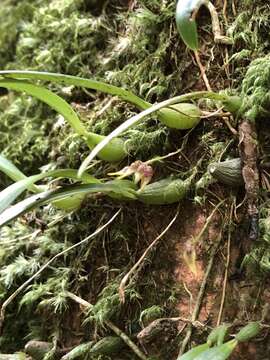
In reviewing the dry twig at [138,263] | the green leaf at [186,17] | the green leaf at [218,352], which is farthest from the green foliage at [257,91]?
the green leaf at [218,352]

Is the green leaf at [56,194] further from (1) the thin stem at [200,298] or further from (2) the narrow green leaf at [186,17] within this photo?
(2) the narrow green leaf at [186,17]

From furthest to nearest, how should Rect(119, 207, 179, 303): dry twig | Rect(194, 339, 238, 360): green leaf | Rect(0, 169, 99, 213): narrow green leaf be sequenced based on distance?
Rect(119, 207, 179, 303): dry twig, Rect(0, 169, 99, 213): narrow green leaf, Rect(194, 339, 238, 360): green leaf

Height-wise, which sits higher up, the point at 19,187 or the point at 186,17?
the point at 186,17

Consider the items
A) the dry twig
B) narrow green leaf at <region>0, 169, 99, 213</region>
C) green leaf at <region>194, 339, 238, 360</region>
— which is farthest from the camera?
the dry twig

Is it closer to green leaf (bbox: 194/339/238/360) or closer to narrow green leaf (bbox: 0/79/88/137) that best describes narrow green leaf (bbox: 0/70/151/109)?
narrow green leaf (bbox: 0/79/88/137)

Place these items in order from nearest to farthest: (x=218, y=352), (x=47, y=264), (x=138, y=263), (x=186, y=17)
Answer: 1. (x=218, y=352)
2. (x=186, y=17)
3. (x=138, y=263)
4. (x=47, y=264)

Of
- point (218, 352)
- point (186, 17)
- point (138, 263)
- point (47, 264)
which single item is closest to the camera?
point (218, 352)

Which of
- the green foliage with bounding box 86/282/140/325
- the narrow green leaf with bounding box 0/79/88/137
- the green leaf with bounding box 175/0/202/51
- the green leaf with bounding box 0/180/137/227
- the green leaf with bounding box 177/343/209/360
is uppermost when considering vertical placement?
the green leaf with bounding box 175/0/202/51

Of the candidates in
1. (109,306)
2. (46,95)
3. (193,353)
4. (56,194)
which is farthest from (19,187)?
(193,353)

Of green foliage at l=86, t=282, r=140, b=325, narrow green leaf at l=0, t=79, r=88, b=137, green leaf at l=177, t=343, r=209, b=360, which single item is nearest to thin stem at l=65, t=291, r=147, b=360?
green foliage at l=86, t=282, r=140, b=325

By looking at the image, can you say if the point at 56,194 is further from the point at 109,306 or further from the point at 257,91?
the point at 257,91
